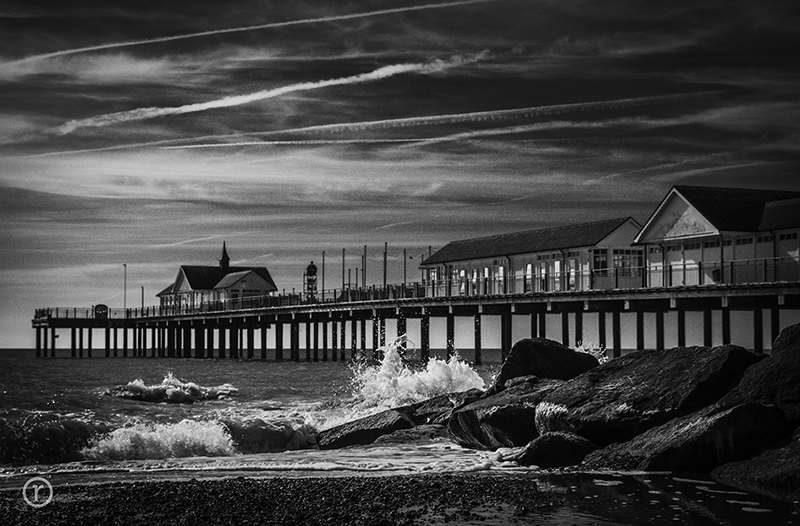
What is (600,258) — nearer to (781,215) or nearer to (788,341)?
(781,215)

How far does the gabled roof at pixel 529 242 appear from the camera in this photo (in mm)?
47406

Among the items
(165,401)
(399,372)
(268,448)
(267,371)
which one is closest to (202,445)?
(268,448)

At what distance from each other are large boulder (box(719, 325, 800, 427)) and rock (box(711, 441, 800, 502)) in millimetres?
1072

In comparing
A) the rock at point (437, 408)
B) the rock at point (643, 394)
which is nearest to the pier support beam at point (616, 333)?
the rock at point (437, 408)

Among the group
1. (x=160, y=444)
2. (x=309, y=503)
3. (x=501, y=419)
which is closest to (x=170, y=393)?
(x=160, y=444)

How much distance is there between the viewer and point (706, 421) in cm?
1403

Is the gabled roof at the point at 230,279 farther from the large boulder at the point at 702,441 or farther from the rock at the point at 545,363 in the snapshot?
the large boulder at the point at 702,441

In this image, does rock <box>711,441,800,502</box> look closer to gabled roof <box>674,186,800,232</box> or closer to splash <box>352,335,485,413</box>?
splash <box>352,335,485,413</box>

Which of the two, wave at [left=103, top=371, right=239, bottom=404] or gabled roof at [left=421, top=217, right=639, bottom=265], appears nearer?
wave at [left=103, top=371, right=239, bottom=404]

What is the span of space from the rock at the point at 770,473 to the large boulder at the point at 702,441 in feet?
0.86

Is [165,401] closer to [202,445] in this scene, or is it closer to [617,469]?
[202,445]

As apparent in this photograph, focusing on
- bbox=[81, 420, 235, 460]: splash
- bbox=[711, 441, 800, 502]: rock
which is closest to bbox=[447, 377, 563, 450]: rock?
bbox=[711, 441, 800, 502]: rock

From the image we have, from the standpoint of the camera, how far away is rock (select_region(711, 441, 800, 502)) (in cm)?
1238

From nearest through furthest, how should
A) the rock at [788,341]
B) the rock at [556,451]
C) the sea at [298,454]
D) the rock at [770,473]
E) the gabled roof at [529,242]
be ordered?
the sea at [298,454], the rock at [770,473], the rock at [788,341], the rock at [556,451], the gabled roof at [529,242]
